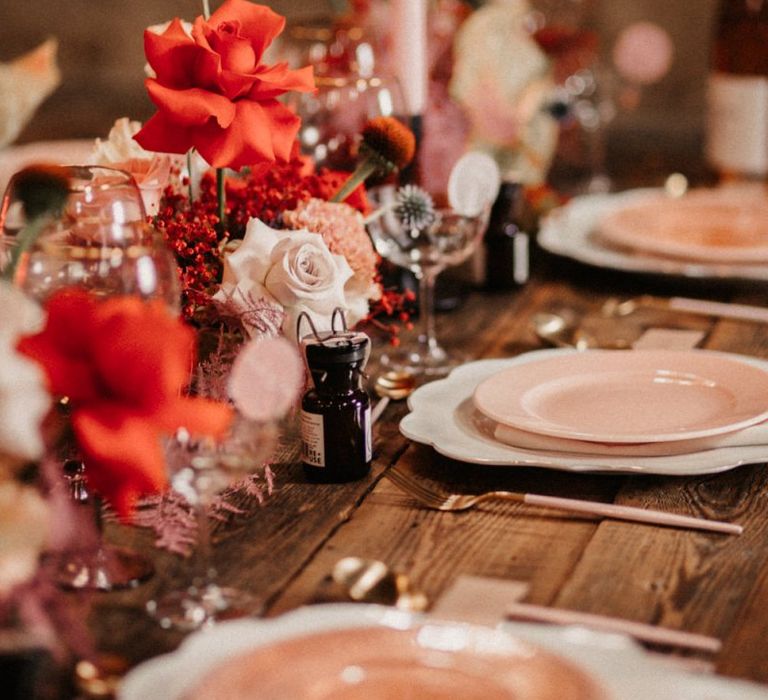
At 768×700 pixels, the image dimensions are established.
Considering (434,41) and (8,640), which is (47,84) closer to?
(434,41)

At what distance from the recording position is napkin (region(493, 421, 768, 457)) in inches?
40.5

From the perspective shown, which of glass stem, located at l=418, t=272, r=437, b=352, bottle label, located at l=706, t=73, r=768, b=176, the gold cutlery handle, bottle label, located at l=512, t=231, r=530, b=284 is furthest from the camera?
bottle label, located at l=706, t=73, r=768, b=176

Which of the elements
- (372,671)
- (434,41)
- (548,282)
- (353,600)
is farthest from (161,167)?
(434,41)

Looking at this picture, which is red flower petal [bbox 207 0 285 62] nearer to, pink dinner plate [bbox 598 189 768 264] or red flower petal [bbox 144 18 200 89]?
red flower petal [bbox 144 18 200 89]

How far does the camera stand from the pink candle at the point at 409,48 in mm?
1607

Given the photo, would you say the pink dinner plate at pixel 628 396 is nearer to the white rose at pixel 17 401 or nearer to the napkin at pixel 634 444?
the napkin at pixel 634 444

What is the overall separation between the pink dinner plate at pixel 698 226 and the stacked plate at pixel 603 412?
436 mm

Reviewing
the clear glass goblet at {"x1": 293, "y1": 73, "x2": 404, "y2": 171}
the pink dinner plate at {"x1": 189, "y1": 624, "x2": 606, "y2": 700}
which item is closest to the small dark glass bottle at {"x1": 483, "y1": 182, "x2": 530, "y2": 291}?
the clear glass goblet at {"x1": 293, "y1": 73, "x2": 404, "y2": 171}

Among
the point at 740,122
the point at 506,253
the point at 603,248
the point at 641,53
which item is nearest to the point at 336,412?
the point at 506,253

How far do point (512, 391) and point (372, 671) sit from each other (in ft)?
1.63

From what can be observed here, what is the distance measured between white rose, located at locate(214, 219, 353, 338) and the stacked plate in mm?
138

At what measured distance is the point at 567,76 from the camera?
2.25m

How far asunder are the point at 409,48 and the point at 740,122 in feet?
2.72

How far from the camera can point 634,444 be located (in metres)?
1.03
